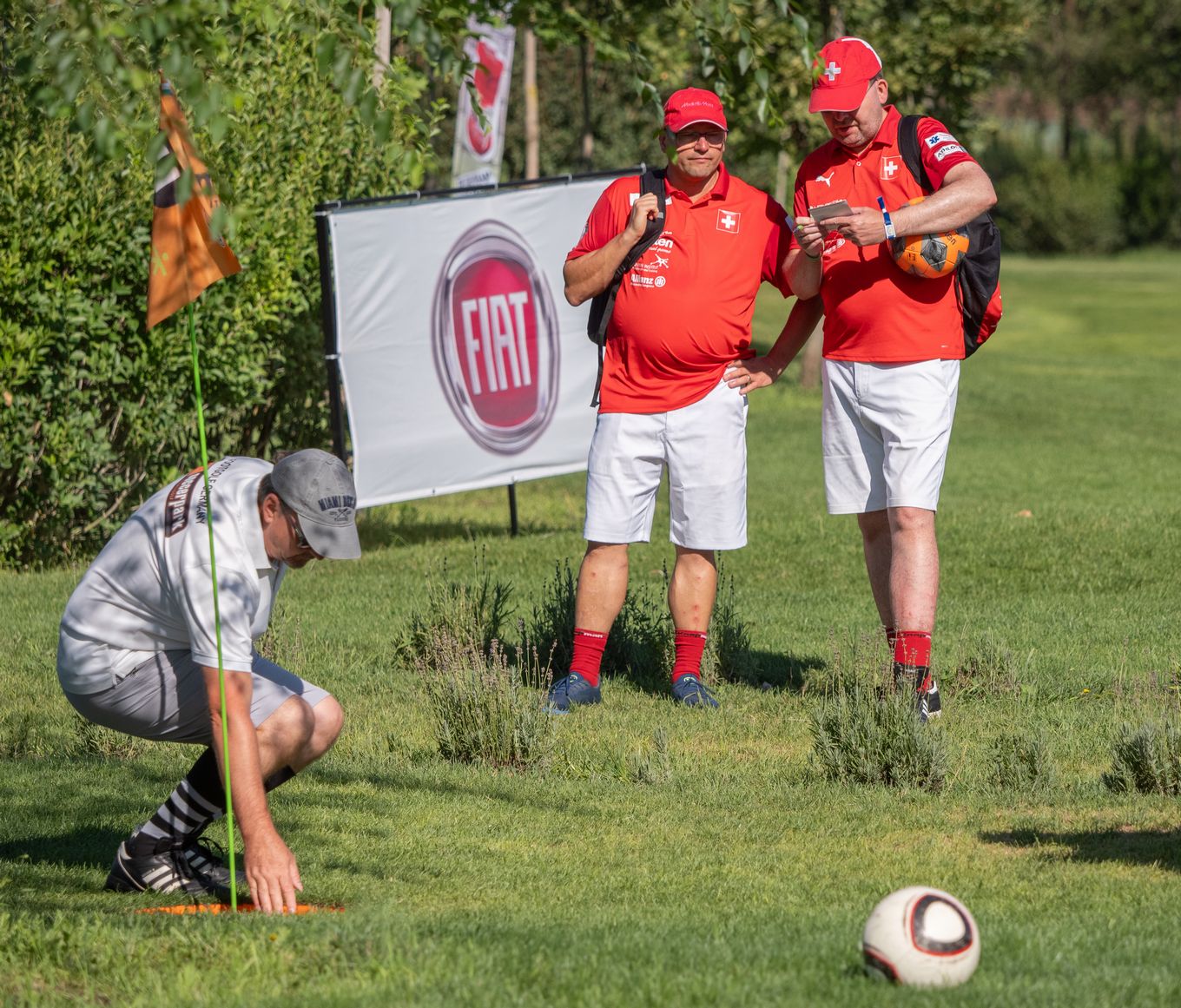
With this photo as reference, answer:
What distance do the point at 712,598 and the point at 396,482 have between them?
363 cm

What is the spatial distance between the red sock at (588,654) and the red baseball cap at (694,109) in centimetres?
219

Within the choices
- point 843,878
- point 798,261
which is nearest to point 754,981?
point 843,878

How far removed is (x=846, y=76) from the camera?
23.1ft

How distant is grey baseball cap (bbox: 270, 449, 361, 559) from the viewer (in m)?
4.75

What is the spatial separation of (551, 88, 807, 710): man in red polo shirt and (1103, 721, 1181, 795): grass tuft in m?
1.93

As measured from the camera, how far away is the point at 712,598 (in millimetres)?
7906

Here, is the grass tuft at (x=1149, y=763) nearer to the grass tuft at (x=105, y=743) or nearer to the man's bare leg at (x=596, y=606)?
the man's bare leg at (x=596, y=606)

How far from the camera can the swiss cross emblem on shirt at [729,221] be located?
7.63m

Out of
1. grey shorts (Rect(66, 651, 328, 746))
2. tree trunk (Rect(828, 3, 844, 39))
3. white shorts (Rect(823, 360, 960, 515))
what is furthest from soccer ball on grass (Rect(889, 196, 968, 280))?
tree trunk (Rect(828, 3, 844, 39))

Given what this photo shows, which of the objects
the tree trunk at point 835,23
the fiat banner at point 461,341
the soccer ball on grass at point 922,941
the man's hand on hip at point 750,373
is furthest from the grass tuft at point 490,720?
the tree trunk at point 835,23

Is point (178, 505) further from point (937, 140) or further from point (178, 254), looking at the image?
point (937, 140)

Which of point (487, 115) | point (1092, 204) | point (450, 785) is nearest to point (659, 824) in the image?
point (450, 785)

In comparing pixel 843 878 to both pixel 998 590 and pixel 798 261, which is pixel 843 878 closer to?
pixel 798 261

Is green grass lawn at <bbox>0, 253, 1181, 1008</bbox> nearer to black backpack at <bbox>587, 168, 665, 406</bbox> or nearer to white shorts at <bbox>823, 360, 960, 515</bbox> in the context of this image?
white shorts at <bbox>823, 360, 960, 515</bbox>
